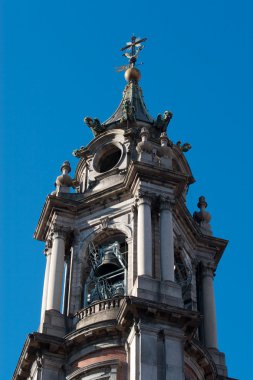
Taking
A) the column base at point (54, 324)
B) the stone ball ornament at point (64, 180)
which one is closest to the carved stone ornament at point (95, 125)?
the stone ball ornament at point (64, 180)

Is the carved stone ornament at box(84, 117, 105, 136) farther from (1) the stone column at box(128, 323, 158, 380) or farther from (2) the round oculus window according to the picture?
(1) the stone column at box(128, 323, 158, 380)

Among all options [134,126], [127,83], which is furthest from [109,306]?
[127,83]

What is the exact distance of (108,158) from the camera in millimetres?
38312

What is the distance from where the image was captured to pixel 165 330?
29641 mm

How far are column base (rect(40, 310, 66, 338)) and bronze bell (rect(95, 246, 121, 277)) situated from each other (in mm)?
2310

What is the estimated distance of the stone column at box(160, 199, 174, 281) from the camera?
31.7 metres

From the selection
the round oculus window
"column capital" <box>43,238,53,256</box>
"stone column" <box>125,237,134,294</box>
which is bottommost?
"stone column" <box>125,237,134,294</box>

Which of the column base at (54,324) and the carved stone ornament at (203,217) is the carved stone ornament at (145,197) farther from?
the column base at (54,324)

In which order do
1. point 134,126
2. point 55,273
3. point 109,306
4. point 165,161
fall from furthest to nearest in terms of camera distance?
1. point 134,126
2. point 165,161
3. point 55,273
4. point 109,306

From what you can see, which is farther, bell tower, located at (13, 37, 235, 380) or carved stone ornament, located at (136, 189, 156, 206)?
carved stone ornament, located at (136, 189, 156, 206)

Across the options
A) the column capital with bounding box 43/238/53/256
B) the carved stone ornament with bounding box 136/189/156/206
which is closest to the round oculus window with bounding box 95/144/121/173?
the column capital with bounding box 43/238/53/256

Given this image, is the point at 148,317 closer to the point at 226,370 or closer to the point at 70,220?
the point at 226,370

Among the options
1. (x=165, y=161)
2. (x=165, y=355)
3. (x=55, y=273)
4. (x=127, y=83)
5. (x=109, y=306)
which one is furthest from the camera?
(x=127, y=83)

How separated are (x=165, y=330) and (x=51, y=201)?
299 inches
